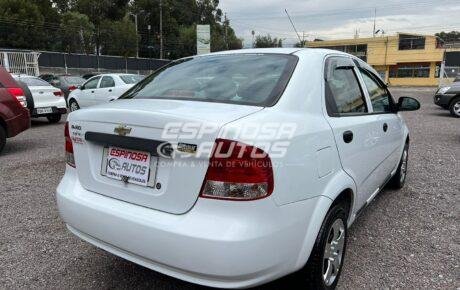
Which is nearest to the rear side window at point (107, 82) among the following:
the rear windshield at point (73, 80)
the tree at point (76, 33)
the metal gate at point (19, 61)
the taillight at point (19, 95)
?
the rear windshield at point (73, 80)

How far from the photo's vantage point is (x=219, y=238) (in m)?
2.07

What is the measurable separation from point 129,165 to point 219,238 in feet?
2.45

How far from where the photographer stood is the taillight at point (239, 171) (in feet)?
6.89

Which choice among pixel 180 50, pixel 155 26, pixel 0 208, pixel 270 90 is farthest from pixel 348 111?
pixel 155 26

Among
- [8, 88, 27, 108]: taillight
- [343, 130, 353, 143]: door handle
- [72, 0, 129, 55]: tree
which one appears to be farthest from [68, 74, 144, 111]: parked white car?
[72, 0, 129, 55]: tree

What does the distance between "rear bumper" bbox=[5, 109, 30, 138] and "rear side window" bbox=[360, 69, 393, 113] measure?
20.5ft

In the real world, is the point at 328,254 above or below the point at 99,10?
below

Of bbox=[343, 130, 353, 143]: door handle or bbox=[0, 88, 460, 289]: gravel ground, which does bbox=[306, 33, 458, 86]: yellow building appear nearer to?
bbox=[0, 88, 460, 289]: gravel ground

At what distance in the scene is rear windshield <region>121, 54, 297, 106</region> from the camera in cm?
263

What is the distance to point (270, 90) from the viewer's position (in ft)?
8.52

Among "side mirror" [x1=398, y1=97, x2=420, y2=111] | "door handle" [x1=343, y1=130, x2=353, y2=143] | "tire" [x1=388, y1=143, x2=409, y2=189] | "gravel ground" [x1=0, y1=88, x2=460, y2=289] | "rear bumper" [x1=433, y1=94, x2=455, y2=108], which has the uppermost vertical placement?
"side mirror" [x1=398, y1=97, x2=420, y2=111]

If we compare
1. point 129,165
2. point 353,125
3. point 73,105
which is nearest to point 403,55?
point 73,105

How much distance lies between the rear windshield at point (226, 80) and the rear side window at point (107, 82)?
10537 millimetres

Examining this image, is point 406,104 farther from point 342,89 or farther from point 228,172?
point 228,172
